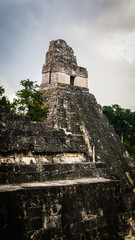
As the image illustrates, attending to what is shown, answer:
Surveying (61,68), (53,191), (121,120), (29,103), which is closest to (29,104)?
(29,103)

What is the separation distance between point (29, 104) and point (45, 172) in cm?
902

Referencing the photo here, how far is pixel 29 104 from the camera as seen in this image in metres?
13.6

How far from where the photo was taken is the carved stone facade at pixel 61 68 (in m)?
17.2

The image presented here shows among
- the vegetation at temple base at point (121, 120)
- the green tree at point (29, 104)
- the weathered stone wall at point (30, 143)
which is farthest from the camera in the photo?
the vegetation at temple base at point (121, 120)

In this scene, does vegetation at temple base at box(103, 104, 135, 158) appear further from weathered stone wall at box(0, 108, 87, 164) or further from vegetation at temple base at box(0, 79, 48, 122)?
weathered stone wall at box(0, 108, 87, 164)

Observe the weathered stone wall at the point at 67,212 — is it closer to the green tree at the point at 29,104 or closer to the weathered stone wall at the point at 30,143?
the weathered stone wall at the point at 30,143

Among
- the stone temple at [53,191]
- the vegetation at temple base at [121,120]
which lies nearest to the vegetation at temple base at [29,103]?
the stone temple at [53,191]

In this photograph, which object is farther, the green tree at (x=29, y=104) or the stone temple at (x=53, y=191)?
the green tree at (x=29, y=104)

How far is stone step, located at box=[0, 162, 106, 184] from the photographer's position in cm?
471

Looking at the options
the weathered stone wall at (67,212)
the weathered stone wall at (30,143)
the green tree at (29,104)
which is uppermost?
the green tree at (29,104)

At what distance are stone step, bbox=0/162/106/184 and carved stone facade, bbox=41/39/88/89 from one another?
457 inches

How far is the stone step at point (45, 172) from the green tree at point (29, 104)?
8213 millimetres

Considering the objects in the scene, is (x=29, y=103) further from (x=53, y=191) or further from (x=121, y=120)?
(x=121, y=120)

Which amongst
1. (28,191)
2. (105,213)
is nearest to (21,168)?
(28,191)
